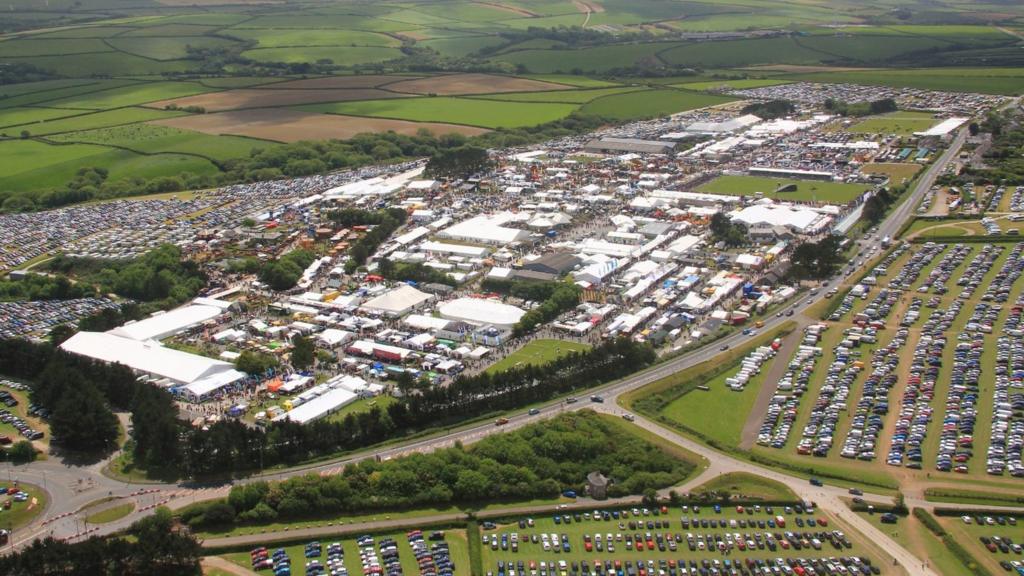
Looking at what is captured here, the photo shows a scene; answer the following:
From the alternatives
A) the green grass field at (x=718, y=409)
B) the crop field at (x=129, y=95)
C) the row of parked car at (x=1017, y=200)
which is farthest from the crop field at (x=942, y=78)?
the green grass field at (x=718, y=409)

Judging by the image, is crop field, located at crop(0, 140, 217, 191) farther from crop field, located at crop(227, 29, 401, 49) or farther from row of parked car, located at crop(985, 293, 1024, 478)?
row of parked car, located at crop(985, 293, 1024, 478)

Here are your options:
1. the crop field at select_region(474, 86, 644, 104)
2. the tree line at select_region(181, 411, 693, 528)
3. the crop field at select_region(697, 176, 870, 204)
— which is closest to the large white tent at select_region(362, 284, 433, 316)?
the tree line at select_region(181, 411, 693, 528)

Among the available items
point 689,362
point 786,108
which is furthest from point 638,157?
point 689,362

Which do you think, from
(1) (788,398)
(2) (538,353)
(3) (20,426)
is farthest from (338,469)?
(1) (788,398)

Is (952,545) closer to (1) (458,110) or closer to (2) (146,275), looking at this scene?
(2) (146,275)

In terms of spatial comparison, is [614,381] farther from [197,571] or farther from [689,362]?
[197,571]

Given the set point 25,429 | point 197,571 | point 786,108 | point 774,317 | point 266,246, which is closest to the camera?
point 197,571

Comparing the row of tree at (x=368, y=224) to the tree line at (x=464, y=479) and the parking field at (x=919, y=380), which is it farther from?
the parking field at (x=919, y=380)
